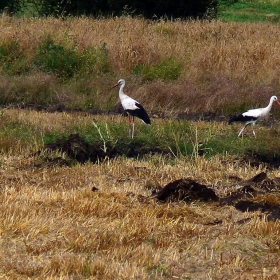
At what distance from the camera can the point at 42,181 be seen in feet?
25.7

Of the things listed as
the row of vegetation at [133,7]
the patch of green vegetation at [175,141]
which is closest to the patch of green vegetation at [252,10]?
Answer: the row of vegetation at [133,7]

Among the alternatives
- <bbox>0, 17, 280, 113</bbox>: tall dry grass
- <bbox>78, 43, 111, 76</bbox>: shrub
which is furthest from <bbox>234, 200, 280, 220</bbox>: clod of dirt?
<bbox>78, 43, 111, 76</bbox>: shrub

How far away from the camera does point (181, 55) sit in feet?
56.7

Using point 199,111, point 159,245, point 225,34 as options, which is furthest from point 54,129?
point 225,34

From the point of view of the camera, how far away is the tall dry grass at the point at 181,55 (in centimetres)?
1473

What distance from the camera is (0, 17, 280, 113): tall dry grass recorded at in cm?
1473

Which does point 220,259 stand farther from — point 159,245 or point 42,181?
point 42,181

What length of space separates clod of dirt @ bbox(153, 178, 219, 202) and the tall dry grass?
7396 millimetres

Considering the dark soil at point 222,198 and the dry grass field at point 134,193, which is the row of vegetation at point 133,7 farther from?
the dark soil at point 222,198

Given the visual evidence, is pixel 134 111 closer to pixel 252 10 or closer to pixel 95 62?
pixel 95 62

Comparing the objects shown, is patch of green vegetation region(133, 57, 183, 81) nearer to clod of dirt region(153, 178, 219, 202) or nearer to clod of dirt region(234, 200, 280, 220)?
clod of dirt region(153, 178, 219, 202)

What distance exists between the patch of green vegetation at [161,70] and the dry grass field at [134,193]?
20 cm

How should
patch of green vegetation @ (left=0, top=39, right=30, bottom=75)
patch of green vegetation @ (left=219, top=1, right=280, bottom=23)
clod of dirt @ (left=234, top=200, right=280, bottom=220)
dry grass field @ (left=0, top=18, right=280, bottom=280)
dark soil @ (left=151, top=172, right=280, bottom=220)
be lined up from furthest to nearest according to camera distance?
patch of green vegetation @ (left=219, top=1, right=280, bottom=23), patch of green vegetation @ (left=0, top=39, right=30, bottom=75), dark soil @ (left=151, top=172, right=280, bottom=220), clod of dirt @ (left=234, top=200, right=280, bottom=220), dry grass field @ (left=0, top=18, right=280, bottom=280)

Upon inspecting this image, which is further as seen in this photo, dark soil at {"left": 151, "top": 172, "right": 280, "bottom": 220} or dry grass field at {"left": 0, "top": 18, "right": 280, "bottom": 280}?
dark soil at {"left": 151, "top": 172, "right": 280, "bottom": 220}
